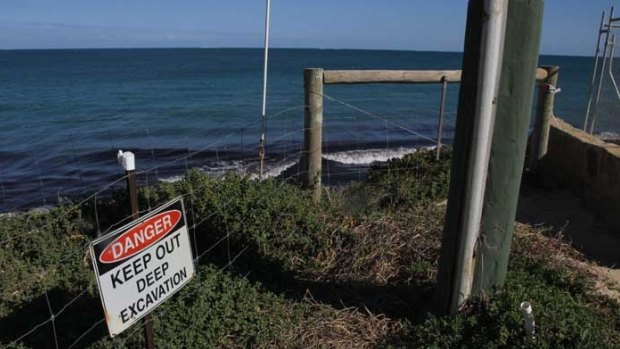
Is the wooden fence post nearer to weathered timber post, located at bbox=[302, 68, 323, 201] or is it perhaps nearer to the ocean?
weathered timber post, located at bbox=[302, 68, 323, 201]

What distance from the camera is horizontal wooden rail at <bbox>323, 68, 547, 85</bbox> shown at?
5559 millimetres

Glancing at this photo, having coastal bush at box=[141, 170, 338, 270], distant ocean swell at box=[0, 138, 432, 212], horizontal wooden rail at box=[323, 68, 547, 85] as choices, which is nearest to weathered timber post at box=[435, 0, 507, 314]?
coastal bush at box=[141, 170, 338, 270]

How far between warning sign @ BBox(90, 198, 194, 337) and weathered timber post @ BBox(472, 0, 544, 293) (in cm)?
193

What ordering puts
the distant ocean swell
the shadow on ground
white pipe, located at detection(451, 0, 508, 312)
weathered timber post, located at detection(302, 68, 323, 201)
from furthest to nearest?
the distant ocean swell
weathered timber post, located at detection(302, 68, 323, 201)
the shadow on ground
white pipe, located at detection(451, 0, 508, 312)

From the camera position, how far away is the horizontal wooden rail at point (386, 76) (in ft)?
18.2

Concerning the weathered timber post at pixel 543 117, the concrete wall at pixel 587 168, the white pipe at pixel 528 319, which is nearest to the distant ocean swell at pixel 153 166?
the weathered timber post at pixel 543 117

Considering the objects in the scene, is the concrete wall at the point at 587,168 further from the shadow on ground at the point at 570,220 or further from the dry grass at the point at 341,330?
the dry grass at the point at 341,330

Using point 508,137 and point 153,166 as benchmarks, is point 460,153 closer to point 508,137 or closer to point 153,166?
point 508,137

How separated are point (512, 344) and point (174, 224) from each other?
2.14 metres

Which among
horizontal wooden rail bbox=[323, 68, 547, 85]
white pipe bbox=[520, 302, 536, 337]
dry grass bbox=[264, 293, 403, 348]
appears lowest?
dry grass bbox=[264, 293, 403, 348]

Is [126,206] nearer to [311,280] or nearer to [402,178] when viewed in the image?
[311,280]

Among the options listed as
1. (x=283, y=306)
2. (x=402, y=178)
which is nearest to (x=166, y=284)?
(x=283, y=306)

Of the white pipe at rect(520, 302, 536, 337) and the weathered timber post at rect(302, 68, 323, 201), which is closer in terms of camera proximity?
the white pipe at rect(520, 302, 536, 337)

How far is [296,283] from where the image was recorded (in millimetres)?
4105
